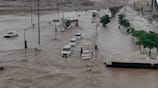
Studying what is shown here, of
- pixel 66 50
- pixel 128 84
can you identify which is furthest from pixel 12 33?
pixel 128 84

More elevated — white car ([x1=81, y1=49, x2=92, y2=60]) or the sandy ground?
white car ([x1=81, y1=49, x2=92, y2=60])

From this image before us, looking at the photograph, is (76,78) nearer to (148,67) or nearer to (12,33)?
(148,67)

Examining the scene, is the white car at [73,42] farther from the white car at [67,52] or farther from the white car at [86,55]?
the white car at [86,55]

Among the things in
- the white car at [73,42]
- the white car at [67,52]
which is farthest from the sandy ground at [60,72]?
the white car at [73,42]

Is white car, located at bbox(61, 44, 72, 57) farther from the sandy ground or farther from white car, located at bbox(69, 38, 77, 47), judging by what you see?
white car, located at bbox(69, 38, 77, 47)

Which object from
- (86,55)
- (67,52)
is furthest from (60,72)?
(67,52)

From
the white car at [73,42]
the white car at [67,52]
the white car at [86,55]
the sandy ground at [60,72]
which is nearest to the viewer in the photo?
the sandy ground at [60,72]

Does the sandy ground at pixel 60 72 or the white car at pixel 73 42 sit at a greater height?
the white car at pixel 73 42

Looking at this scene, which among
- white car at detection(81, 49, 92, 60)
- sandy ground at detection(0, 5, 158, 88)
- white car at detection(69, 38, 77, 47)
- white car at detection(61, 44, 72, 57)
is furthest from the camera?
white car at detection(69, 38, 77, 47)

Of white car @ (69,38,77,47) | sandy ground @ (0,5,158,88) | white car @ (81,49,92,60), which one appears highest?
white car @ (69,38,77,47)

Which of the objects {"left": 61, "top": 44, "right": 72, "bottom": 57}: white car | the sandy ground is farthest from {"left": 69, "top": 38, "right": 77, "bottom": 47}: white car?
{"left": 61, "top": 44, "right": 72, "bottom": 57}: white car

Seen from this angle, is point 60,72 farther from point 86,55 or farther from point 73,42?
point 73,42
